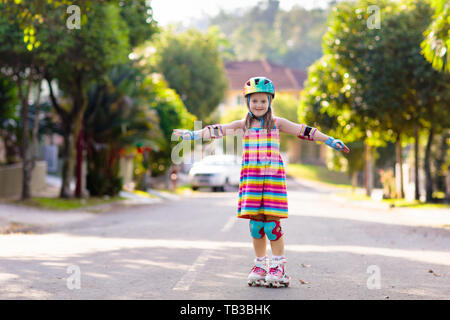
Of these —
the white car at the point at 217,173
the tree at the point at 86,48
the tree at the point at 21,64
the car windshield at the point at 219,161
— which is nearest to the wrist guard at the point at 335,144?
the tree at the point at 86,48

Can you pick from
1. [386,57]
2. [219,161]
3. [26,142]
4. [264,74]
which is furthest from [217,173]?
[264,74]

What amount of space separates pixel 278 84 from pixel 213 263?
238ft

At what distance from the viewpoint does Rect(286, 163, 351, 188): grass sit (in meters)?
61.1

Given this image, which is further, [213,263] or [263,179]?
[213,263]

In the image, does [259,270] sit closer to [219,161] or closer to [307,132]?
[307,132]

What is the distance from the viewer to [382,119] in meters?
23.7

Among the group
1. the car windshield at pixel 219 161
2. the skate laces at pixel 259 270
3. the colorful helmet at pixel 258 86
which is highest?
the car windshield at pixel 219 161

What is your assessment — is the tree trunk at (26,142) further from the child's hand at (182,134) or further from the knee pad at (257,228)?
the knee pad at (257,228)

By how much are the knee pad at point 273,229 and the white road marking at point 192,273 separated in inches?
34.9

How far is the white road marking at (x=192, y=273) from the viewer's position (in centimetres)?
648

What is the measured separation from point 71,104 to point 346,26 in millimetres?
9678

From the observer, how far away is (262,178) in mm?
6598

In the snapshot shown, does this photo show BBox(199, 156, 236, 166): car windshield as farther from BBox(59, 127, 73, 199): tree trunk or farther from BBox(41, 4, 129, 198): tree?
BBox(41, 4, 129, 198): tree

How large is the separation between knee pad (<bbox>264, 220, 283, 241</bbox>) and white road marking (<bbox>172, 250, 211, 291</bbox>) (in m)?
0.89
